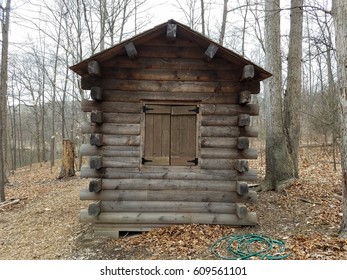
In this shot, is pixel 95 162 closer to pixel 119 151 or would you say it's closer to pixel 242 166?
pixel 119 151

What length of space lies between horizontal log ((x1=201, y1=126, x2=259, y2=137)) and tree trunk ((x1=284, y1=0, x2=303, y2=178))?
10.3 feet

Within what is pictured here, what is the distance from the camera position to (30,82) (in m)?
21.5

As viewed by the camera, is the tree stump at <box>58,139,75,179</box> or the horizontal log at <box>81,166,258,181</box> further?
the tree stump at <box>58,139,75,179</box>

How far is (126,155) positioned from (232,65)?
3.10 meters

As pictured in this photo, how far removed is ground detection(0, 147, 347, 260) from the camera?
442 centimetres

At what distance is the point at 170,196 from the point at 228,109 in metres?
2.34

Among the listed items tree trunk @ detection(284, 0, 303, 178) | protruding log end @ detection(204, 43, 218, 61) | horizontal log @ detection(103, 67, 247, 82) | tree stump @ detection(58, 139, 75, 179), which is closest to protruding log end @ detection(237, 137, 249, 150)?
horizontal log @ detection(103, 67, 247, 82)

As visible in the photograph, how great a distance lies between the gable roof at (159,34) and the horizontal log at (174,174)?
2182 millimetres

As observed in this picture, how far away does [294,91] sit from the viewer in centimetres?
798

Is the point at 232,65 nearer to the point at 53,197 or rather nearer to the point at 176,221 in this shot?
the point at 176,221

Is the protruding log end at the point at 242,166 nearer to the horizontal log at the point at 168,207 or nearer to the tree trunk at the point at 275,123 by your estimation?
the horizontal log at the point at 168,207

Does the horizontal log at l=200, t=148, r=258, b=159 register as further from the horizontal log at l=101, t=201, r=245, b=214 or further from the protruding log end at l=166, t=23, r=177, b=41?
the protruding log end at l=166, t=23, r=177, b=41

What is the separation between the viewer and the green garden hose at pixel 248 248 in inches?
162
